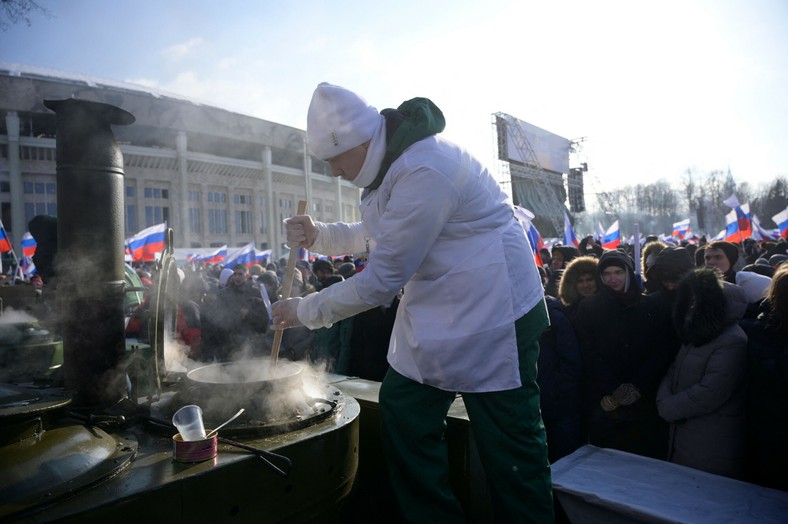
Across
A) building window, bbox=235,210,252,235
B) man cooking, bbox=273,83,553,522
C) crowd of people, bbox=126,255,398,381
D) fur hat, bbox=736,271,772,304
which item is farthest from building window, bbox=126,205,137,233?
man cooking, bbox=273,83,553,522

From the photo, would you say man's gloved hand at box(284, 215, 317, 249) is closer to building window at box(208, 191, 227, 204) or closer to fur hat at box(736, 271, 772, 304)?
fur hat at box(736, 271, 772, 304)

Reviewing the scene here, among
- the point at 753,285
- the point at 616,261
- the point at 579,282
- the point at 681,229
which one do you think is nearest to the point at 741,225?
the point at 681,229

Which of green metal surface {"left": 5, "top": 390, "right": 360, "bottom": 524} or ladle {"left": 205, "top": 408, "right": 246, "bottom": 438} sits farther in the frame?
ladle {"left": 205, "top": 408, "right": 246, "bottom": 438}

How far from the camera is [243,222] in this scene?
199ft

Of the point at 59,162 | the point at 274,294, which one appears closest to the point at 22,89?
the point at 274,294

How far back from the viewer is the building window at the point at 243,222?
198 feet

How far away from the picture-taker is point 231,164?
57.6 m

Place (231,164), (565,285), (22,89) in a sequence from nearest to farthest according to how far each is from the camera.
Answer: (565,285)
(22,89)
(231,164)

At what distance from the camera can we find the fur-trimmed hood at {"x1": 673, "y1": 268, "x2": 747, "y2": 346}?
3.35m

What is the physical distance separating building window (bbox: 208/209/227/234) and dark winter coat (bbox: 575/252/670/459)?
5845cm

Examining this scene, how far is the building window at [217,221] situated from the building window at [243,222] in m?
1.51

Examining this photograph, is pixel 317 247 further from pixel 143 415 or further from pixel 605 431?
pixel 605 431

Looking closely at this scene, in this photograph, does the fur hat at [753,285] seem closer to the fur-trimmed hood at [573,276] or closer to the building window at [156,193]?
the fur-trimmed hood at [573,276]

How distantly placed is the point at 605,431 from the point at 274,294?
5.12 metres
